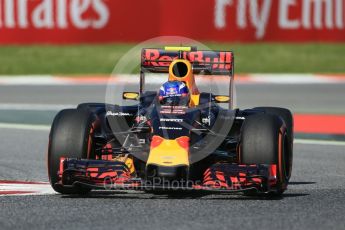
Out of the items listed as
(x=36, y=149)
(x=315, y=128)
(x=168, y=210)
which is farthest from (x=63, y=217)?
(x=315, y=128)

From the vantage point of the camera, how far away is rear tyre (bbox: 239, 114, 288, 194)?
9.66 metres

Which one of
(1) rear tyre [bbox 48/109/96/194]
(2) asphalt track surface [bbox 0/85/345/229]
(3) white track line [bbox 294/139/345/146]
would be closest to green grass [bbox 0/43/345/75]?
(3) white track line [bbox 294/139/345/146]

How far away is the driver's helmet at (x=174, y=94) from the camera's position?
10.3 metres

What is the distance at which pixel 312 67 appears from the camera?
2528 centimetres

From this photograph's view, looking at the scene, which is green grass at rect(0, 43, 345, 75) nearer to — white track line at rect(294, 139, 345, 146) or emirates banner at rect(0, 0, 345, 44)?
emirates banner at rect(0, 0, 345, 44)

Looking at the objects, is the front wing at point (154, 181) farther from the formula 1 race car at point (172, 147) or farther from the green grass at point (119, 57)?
the green grass at point (119, 57)

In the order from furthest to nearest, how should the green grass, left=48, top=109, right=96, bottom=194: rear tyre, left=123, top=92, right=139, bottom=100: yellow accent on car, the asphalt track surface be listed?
the green grass < left=123, top=92, right=139, bottom=100: yellow accent on car < left=48, top=109, right=96, bottom=194: rear tyre < the asphalt track surface

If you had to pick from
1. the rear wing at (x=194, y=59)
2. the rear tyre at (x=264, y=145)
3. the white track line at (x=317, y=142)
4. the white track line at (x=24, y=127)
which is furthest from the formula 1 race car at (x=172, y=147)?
the white track line at (x=24, y=127)

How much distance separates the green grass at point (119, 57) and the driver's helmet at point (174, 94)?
47.0 ft

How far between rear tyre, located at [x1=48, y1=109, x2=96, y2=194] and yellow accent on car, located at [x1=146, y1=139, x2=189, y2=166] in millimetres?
741

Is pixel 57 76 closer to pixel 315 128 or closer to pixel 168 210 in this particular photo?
pixel 315 128

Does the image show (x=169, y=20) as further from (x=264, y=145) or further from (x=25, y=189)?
(x=264, y=145)

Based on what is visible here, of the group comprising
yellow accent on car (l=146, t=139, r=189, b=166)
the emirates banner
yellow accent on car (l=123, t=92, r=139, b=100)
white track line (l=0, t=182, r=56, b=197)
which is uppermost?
the emirates banner

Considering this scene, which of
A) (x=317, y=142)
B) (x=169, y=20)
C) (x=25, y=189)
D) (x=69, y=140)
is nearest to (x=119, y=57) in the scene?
(x=169, y=20)
